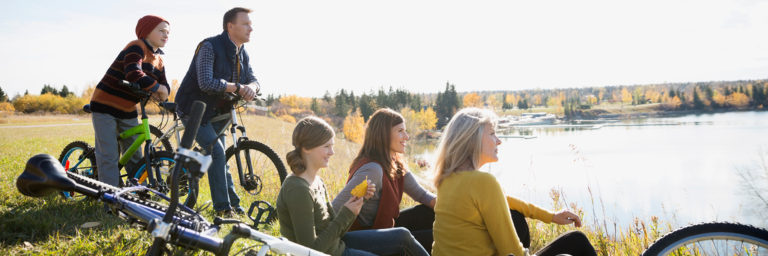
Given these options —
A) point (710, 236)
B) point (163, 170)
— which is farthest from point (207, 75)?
point (710, 236)

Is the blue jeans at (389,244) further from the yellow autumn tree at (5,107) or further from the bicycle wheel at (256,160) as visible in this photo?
the yellow autumn tree at (5,107)

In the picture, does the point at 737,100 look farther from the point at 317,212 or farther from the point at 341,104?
the point at 317,212

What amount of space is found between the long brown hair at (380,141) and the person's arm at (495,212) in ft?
3.21

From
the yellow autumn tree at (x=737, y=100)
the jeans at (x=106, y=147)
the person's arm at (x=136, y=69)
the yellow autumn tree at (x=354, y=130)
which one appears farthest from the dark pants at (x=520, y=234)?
the yellow autumn tree at (x=737, y=100)

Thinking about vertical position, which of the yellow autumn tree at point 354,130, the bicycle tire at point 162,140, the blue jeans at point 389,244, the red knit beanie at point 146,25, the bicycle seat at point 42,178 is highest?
the red knit beanie at point 146,25

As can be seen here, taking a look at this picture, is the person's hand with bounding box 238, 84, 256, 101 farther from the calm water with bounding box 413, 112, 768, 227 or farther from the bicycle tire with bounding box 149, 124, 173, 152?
the calm water with bounding box 413, 112, 768, 227

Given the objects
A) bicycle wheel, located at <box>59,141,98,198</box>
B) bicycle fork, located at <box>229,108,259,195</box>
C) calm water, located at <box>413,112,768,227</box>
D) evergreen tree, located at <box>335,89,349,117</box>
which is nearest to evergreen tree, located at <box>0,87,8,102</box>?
calm water, located at <box>413,112,768,227</box>

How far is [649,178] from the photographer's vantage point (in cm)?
2820

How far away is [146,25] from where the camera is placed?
146 inches

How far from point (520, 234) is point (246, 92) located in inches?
91.4

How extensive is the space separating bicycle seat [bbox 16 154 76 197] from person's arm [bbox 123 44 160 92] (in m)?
2.35

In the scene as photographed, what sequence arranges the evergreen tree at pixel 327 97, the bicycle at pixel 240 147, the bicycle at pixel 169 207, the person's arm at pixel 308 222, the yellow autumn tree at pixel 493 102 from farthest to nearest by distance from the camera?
the evergreen tree at pixel 327 97
the yellow autumn tree at pixel 493 102
the bicycle at pixel 240 147
the person's arm at pixel 308 222
the bicycle at pixel 169 207

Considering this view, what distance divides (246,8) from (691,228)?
328 centimetres

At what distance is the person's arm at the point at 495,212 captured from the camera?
6.64ft
